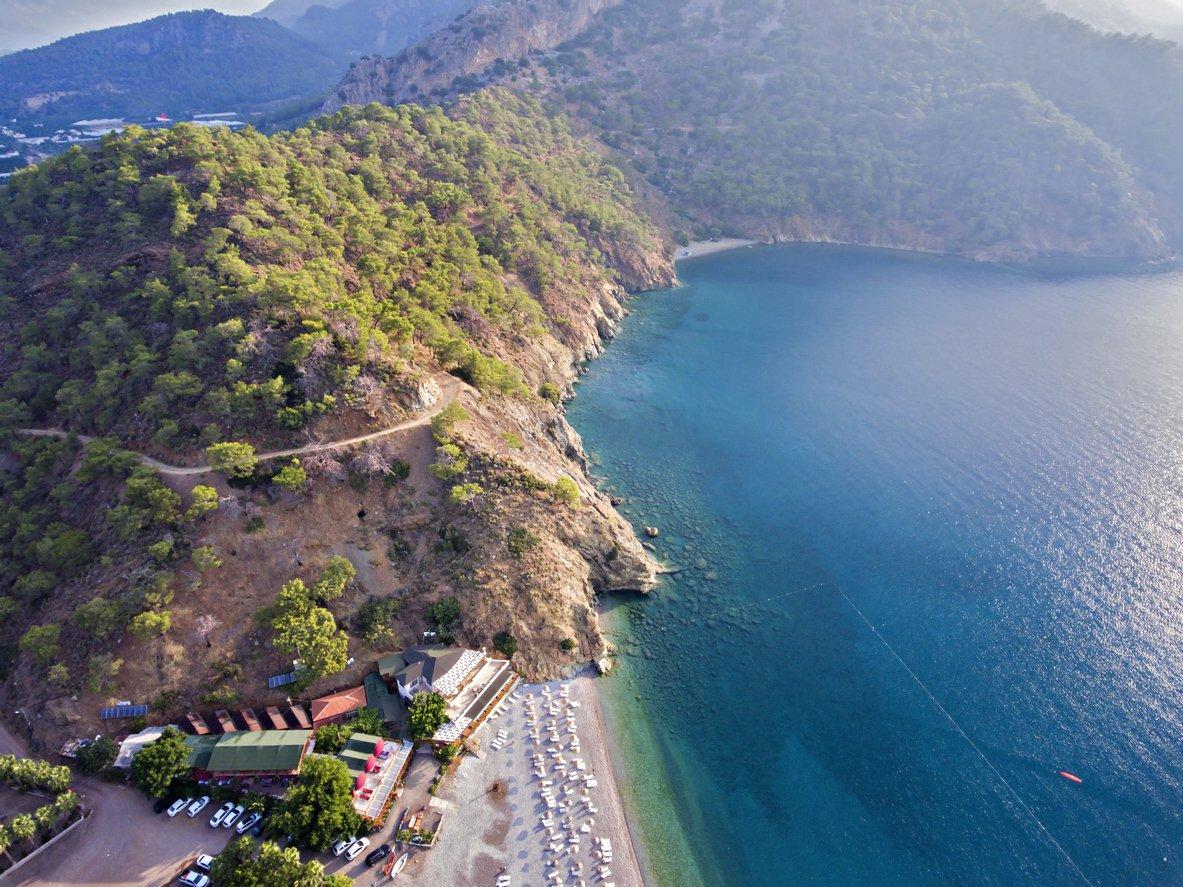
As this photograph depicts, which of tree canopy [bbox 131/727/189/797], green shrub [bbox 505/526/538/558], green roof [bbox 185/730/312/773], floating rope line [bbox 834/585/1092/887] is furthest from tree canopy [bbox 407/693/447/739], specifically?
floating rope line [bbox 834/585/1092/887]

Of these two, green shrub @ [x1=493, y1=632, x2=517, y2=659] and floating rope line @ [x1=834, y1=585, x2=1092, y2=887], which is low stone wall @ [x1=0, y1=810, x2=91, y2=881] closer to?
green shrub @ [x1=493, y1=632, x2=517, y2=659]

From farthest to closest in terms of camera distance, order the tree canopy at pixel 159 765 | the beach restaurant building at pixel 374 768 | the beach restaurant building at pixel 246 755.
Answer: the beach restaurant building at pixel 246 755 → the beach restaurant building at pixel 374 768 → the tree canopy at pixel 159 765

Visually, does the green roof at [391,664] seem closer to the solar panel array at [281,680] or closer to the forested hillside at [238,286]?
the solar panel array at [281,680]

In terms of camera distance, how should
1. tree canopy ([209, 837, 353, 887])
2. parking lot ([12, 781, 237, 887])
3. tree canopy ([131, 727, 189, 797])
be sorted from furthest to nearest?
tree canopy ([131, 727, 189, 797]) → parking lot ([12, 781, 237, 887]) → tree canopy ([209, 837, 353, 887])

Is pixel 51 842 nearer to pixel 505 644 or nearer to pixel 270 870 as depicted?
pixel 270 870

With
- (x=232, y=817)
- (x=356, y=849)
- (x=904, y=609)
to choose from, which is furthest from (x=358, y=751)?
(x=904, y=609)

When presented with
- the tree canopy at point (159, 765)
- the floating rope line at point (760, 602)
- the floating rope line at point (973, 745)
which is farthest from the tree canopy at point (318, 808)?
the floating rope line at point (973, 745)
